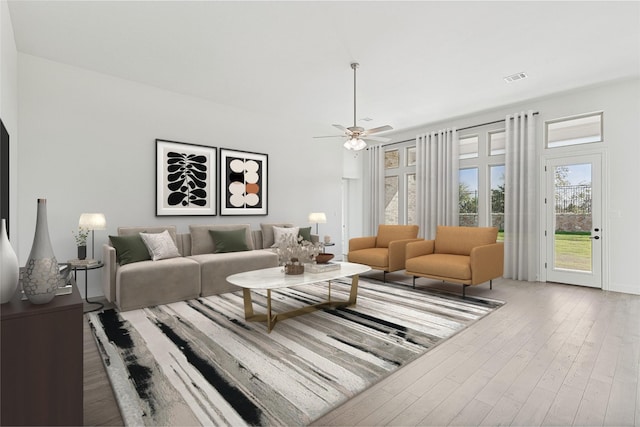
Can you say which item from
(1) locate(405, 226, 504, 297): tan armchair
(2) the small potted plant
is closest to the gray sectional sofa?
(2) the small potted plant

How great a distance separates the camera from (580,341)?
2.79 m

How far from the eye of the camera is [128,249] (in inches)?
155

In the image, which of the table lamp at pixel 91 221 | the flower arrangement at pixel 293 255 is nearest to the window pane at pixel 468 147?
the flower arrangement at pixel 293 255

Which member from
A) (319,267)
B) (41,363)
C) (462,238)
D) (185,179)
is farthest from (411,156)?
(41,363)

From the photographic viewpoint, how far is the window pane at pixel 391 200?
7590 millimetres

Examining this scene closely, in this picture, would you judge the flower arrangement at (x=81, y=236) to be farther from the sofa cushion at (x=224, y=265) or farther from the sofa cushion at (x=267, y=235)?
the sofa cushion at (x=267, y=235)

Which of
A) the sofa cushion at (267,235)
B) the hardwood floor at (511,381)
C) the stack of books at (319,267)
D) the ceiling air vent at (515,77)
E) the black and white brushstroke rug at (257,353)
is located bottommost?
the hardwood floor at (511,381)

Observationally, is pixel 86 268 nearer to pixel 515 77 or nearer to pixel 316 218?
pixel 316 218

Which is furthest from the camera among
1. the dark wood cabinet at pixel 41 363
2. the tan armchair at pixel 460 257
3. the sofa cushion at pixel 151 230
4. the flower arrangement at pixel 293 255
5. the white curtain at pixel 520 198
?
the white curtain at pixel 520 198

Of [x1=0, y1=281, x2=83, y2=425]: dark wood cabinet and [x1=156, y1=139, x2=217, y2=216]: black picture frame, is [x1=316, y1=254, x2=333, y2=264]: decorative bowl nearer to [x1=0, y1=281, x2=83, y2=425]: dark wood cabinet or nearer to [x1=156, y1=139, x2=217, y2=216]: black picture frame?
[x1=156, y1=139, x2=217, y2=216]: black picture frame

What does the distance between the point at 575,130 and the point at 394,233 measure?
3.20 m

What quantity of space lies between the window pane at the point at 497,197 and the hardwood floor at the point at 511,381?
2.63 meters

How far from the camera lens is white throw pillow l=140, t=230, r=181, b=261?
13.6ft

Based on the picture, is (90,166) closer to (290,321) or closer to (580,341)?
(290,321)
